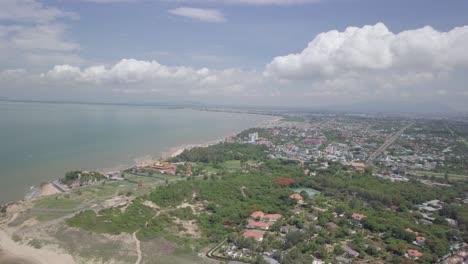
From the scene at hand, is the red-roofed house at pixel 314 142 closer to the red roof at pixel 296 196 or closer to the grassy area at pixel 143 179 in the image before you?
the red roof at pixel 296 196

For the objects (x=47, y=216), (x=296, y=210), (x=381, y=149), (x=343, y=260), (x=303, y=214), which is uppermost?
(x=381, y=149)

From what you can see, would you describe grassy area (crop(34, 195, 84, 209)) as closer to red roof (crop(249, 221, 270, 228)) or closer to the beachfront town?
the beachfront town

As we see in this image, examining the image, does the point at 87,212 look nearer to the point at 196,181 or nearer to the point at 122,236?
the point at 122,236

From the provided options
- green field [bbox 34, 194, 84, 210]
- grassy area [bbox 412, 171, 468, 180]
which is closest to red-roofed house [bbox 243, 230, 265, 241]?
green field [bbox 34, 194, 84, 210]

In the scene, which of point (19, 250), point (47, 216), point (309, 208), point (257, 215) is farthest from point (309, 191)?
point (19, 250)

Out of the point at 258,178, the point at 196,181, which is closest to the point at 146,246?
the point at 196,181

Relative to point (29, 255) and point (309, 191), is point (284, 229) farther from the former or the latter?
point (29, 255)
